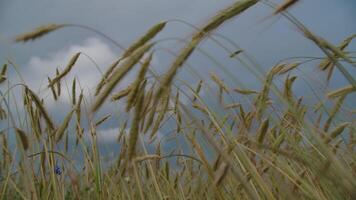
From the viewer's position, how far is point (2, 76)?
256 centimetres

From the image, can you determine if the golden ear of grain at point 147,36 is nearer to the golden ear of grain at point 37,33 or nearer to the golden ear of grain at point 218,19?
the golden ear of grain at point 218,19

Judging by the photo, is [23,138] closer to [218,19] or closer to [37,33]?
[37,33]

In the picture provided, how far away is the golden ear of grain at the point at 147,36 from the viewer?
1.54m

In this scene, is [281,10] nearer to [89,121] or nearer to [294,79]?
[294,79]

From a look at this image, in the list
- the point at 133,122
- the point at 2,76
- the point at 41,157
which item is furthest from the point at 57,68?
the point at 133,122

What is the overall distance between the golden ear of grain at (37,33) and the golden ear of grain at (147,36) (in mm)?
442

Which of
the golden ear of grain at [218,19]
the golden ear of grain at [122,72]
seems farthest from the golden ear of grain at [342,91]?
the golden ear of grain at [122,72]

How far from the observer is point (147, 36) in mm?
1559

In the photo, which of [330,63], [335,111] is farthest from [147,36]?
[330,63]

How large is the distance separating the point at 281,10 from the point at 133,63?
577 mm

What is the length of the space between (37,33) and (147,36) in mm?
599

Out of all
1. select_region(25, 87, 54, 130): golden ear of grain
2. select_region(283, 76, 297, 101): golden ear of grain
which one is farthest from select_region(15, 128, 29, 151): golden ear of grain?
select_region(283, 76, 297, 101): golden ear of grain

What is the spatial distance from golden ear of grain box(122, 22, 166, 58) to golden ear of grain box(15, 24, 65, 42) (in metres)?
0.44

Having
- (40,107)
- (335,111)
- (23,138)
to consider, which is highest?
(40,107)
